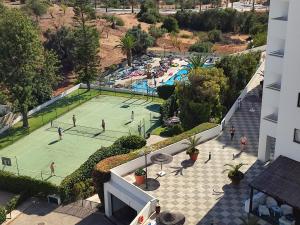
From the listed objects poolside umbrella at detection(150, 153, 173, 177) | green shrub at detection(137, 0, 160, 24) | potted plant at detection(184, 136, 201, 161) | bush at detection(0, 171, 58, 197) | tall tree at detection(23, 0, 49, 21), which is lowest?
bush at detection(0, 171, 58, 197)

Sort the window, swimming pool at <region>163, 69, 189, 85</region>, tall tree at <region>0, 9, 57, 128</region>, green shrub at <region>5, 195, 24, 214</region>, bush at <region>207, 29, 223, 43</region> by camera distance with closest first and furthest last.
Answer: the window → green shrub at <region>5, 195, 24, 214</region> → tall tree at <region>0, 9, 57, 128</region> → swimming pool at <region>163, 69, 189, 85</region> → bush at <region>207, 29, 223, 43</region>

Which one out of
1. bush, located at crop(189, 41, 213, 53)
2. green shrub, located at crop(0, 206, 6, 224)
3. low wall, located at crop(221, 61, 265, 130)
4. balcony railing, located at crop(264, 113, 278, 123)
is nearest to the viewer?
balcony railing, located at crop(264, 113, 278, 123)

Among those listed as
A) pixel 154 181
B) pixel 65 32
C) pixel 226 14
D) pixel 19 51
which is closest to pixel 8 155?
pixel 19 51

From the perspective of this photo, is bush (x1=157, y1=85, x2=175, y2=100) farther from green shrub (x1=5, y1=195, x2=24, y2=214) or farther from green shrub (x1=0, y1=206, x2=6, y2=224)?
green shrub (x1=0, y1=206, x2=6, y2=224)

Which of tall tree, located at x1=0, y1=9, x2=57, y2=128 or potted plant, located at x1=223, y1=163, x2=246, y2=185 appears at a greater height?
tall tree, located at x1=0, y1=9, x2=57, y2=128

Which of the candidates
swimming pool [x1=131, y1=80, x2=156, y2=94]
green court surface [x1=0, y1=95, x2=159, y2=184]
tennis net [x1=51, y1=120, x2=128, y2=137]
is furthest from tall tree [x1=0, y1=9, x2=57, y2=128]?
swimming pool [x1=131, y1=80, x2=156, y2=94]

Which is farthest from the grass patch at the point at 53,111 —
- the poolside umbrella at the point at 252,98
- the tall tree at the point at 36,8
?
the tall tree at the point at 36,8

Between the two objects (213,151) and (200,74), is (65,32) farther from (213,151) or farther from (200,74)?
A: (213,151)
